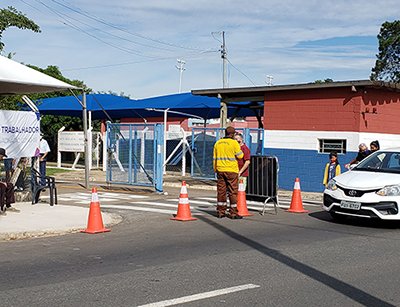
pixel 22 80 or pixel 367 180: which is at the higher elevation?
pixel 22 80

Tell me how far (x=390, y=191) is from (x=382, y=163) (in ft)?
4.98

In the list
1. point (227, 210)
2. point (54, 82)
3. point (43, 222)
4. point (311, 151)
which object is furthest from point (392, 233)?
point (311, 151)

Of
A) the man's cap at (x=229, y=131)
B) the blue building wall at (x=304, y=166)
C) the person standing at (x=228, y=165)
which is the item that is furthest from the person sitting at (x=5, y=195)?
the blue building wall at (x=304, y=166)

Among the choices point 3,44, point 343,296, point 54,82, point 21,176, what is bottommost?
point 343,296

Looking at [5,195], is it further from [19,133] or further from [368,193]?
[368,193]

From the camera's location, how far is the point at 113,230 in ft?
39.3

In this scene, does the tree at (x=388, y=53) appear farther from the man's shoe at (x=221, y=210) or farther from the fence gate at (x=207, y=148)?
the man's shoe at (x=221, y=210)

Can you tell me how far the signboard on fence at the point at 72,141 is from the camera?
30.8 metres

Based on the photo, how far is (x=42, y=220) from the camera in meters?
12.7

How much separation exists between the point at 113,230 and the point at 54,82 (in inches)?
187

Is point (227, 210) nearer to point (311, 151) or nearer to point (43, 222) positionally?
point (43, 222)

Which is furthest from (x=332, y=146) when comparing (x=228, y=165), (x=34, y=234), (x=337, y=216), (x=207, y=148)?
(x=34, y=234)

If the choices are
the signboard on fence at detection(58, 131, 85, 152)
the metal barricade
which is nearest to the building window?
the metal barricade

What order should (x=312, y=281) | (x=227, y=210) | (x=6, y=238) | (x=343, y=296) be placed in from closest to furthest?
(x=343, y=296)
(x=312, y=281)
(x=6, y=238)
(x=227, y=210)
